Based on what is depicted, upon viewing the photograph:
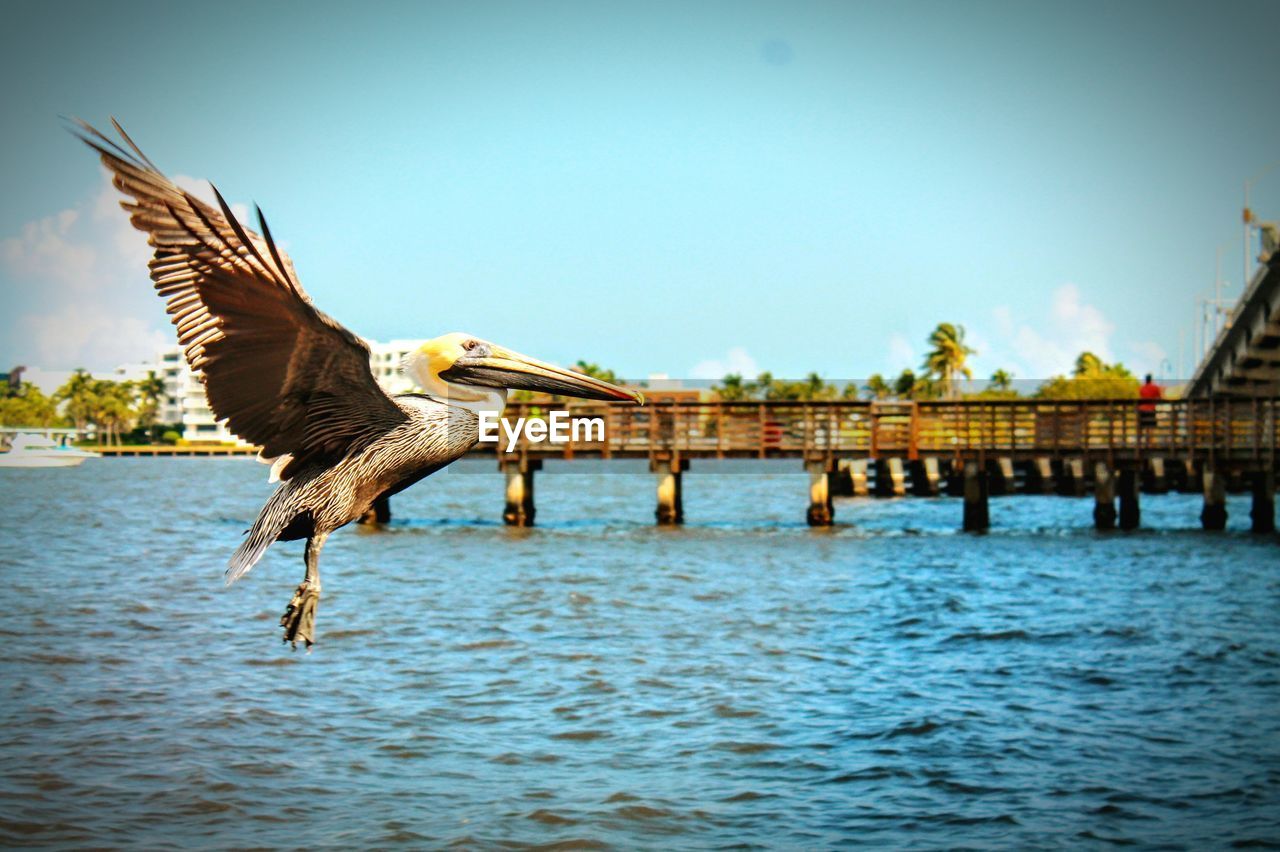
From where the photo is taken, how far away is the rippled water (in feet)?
48.1

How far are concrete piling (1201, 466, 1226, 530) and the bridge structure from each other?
46 millimetres

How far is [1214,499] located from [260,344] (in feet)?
145

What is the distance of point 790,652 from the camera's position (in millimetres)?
24531

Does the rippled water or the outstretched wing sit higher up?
the outstretched wing

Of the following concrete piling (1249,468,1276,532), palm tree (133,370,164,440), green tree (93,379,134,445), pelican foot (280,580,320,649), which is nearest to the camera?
pelican foot (280,580,320,649)

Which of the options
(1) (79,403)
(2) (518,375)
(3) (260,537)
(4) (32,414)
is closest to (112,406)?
(1) (79,403)

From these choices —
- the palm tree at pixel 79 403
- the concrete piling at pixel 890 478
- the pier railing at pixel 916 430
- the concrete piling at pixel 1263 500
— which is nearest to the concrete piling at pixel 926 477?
the pier railing at pixel 916 430

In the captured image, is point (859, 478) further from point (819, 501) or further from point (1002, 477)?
point (1002, 477)

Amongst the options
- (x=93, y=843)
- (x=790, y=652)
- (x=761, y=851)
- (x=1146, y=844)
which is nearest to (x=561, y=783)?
(x=761, y=851)

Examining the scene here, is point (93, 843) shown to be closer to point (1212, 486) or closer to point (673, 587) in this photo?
point (673, 587)

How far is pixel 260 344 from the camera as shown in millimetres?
2639

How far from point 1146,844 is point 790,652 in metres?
11.0

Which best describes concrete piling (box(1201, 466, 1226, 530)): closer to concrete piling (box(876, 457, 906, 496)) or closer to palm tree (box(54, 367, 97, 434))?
concrete piling (box(876, 457, 906, 496))

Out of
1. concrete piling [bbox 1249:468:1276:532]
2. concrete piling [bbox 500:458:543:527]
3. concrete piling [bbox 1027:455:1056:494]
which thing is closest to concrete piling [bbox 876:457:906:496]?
concrete piling [bbox 1027:455:1056:494]
